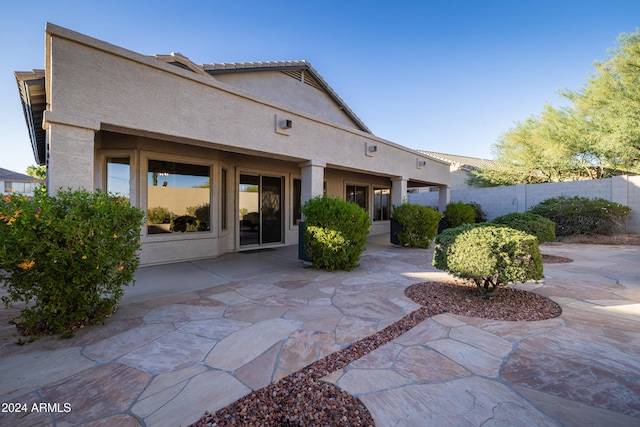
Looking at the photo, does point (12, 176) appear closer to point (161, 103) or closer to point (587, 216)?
point (161, 103)

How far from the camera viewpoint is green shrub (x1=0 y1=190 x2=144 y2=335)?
279 centimetres

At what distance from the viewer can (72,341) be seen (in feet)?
9.73

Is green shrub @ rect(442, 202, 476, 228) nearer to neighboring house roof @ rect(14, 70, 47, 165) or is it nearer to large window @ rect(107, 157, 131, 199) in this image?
large window @ rect(107, 157, 131, 199)

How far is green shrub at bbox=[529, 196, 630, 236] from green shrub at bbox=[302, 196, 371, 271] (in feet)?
34.5

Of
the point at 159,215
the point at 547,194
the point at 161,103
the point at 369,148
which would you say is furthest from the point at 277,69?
the point at 547,194

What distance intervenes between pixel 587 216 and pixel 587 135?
6.64 m

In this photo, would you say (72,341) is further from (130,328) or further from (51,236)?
(51,236)

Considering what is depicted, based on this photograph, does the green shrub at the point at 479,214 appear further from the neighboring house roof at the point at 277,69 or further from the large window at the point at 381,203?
the neighboring house roof at the point at 277,69

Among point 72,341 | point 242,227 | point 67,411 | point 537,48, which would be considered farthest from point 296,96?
point 67,411

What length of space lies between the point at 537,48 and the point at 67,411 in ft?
49.7

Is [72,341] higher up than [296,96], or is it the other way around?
[296,96]

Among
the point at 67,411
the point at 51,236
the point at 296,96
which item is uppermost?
the point at 296,96

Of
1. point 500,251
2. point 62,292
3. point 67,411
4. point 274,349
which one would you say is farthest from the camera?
point 500,251

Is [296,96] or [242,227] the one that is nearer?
[242,227]
